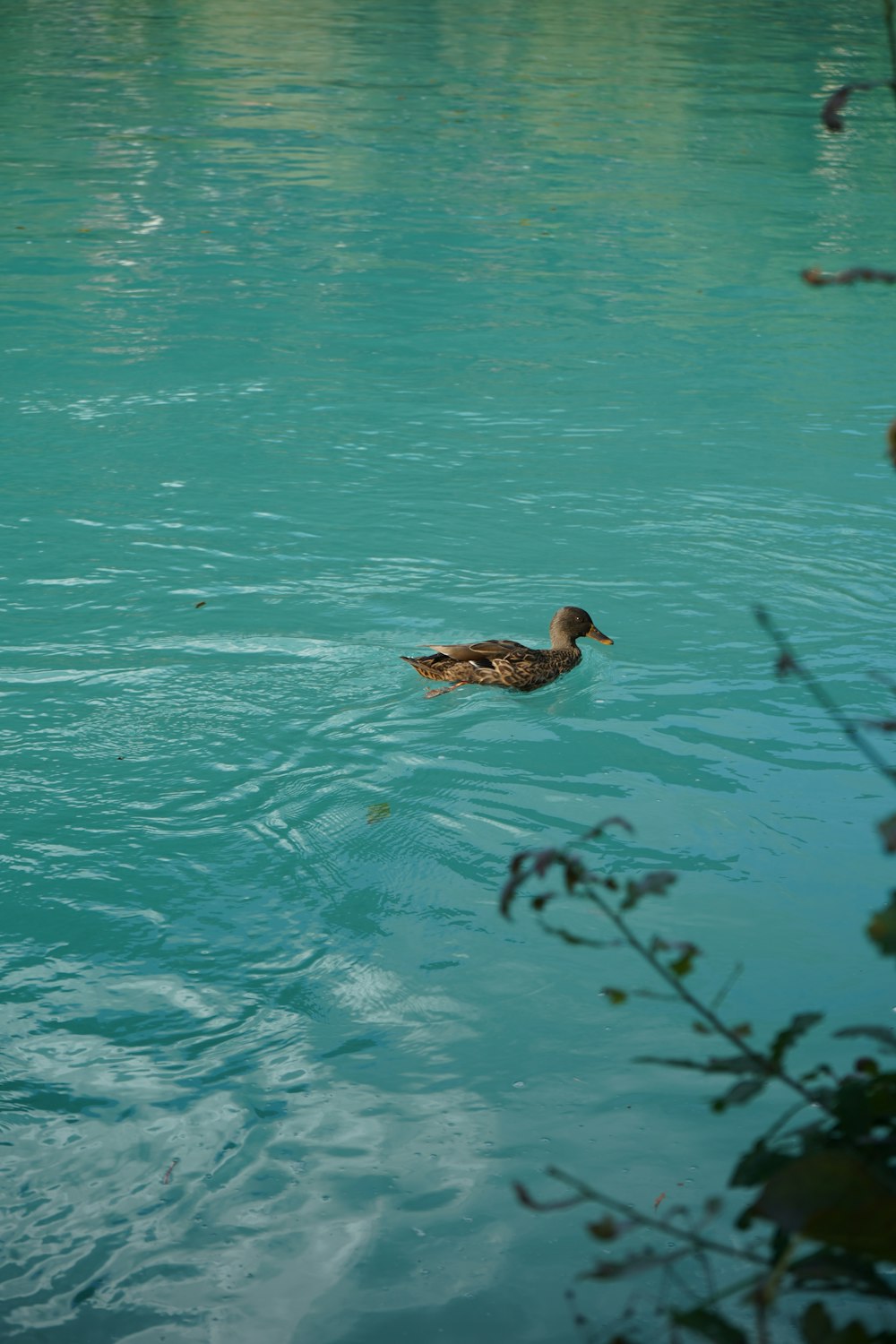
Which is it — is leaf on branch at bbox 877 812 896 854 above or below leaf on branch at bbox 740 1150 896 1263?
above

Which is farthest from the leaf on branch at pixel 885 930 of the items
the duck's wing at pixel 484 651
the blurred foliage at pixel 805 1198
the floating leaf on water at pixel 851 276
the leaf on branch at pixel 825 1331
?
the duck's wing at pixel 484 651

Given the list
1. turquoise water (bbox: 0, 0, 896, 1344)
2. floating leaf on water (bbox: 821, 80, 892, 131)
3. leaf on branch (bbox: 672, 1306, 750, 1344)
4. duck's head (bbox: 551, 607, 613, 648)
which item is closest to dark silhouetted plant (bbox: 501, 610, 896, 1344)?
leaf on branch (bbox: 672, 1306, 750, 1344)

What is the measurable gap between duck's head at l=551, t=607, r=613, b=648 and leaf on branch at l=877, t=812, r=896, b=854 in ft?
19.0

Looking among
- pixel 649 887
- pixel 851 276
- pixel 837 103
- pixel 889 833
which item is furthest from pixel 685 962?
pixel 837 103

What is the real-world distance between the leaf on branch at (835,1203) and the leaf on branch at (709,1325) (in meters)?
0.14

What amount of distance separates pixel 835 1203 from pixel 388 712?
18.0ft

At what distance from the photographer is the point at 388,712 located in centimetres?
729

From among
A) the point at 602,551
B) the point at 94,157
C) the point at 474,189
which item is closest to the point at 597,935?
the point at 602,551

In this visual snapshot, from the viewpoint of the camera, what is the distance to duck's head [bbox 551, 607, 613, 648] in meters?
7.71

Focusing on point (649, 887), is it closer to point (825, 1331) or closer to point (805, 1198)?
point (805, 1198)

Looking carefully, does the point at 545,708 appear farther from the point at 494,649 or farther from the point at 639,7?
the point at 639,7

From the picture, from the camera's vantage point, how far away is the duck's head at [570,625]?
771cm

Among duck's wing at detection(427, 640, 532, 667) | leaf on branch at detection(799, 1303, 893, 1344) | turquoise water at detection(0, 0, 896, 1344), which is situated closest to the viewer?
leaf on branch at detection(799, 1303, 893, 1344)

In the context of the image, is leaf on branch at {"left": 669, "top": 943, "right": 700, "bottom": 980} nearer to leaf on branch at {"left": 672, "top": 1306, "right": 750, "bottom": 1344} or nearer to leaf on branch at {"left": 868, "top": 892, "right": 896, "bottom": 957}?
leaf on branch at {"left": 868, "top": 892, "right": 896, "bottom": 957}
